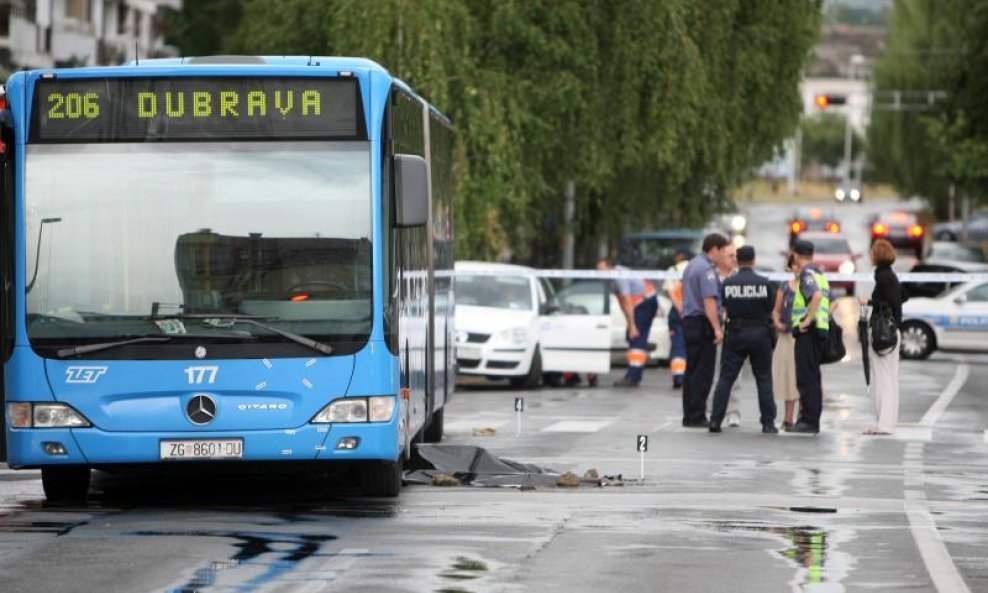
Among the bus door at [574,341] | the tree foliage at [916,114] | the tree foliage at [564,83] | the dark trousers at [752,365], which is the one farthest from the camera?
the tree foliage at [916,114]

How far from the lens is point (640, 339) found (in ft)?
104

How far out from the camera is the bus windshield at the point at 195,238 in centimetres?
1452

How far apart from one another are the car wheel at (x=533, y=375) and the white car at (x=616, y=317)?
2877 millimetres

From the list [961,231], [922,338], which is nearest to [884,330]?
[922,338]

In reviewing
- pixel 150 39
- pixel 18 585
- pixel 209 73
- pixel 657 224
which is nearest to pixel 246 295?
pixel 209 73

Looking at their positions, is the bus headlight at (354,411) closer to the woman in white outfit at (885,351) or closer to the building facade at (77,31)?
the woman in white outfit at (885,351)

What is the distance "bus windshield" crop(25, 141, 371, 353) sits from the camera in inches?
572

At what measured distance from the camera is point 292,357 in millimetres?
14477

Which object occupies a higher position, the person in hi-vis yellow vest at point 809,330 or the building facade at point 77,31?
the building facade at point 77,31

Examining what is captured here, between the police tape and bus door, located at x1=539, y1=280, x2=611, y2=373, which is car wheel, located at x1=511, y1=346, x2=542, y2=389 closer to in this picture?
bus door, located at x1=539, y1=280, x2=611, y2=373

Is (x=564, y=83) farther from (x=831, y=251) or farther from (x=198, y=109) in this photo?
(x=831, y=251)

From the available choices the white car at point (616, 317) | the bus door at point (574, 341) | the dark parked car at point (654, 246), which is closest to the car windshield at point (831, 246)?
the dark parked car at point (654, 246)

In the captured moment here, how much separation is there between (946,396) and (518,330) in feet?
17.7

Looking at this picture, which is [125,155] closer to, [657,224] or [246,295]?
[246,295]
